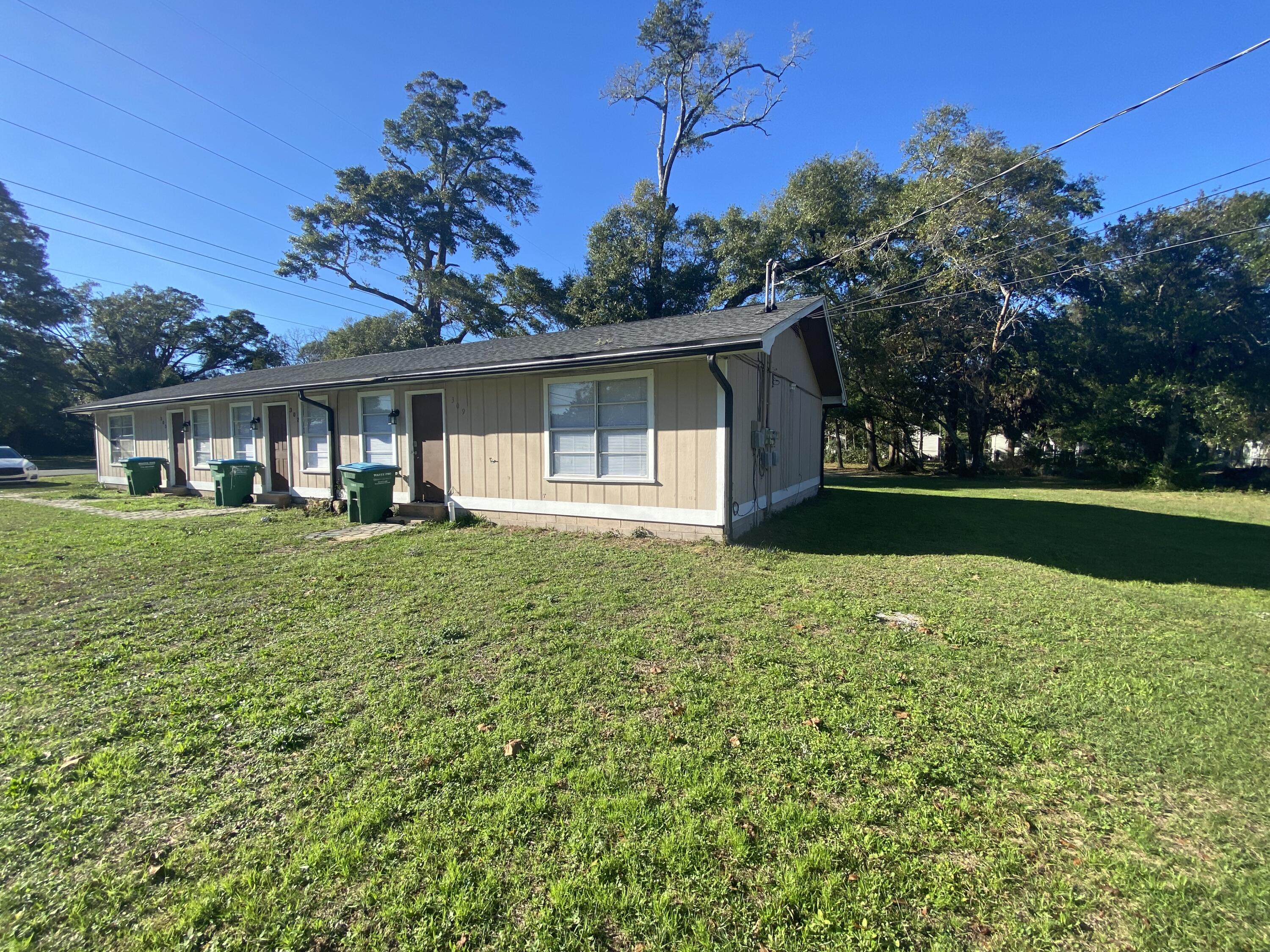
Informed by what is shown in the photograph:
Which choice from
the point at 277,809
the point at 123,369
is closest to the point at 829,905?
the point at 277,809

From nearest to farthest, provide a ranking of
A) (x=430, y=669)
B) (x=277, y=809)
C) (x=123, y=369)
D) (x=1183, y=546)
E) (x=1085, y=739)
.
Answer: (x=277, y=809) < (x=1085, y=739) < (x=430, y=669) < (x=1183, y=546) < (x=123, y=369)

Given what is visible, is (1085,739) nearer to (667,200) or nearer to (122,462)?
(122,462)

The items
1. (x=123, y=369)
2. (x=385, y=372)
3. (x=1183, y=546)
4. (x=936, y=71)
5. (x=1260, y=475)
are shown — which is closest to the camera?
(x=1183, y=546)

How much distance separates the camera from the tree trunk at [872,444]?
25.8 metres

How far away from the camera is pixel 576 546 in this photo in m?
6.82

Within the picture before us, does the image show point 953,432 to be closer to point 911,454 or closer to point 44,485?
point 911,454

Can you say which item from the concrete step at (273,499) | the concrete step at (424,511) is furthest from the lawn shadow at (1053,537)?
the concrete step at (273,499)

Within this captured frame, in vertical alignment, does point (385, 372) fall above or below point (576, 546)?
above

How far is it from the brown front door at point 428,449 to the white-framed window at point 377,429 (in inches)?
23.6

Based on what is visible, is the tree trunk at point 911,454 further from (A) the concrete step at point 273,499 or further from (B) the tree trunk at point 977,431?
(A) the concrete step at point 273,499

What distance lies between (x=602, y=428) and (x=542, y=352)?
1.78 meters

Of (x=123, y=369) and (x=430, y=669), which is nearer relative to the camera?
(x=430, y=669)

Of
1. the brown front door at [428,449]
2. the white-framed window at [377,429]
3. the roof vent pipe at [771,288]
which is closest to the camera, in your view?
the roof vent pipe at [771,288]

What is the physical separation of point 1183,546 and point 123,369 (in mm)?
50498
